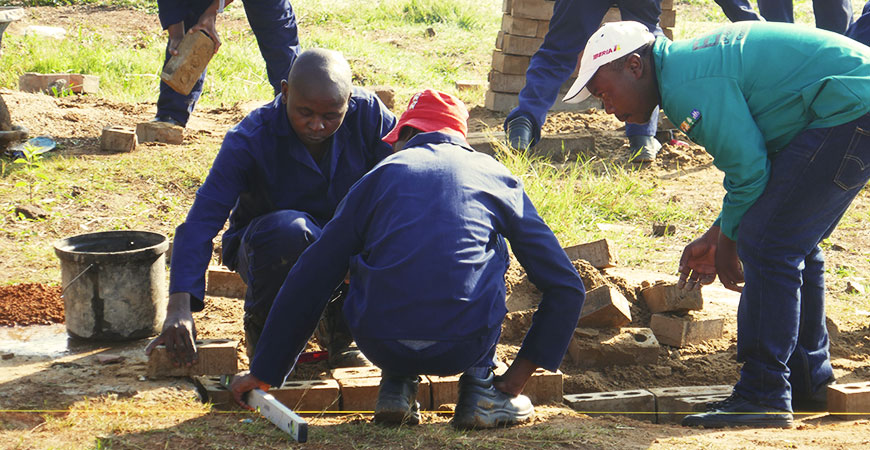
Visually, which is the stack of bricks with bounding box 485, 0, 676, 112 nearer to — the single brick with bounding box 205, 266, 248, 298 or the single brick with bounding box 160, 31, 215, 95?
the single brick with bounding box 160, 31, 215, 95

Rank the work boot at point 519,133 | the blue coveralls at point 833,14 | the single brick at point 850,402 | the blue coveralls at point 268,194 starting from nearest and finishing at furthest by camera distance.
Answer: the blue coveralls at point 268,194, the single brick at point 850,402, the work boot at point 519,133, the blue coveralls at point 833,14

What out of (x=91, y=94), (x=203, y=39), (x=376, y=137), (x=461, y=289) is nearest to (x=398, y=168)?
(x=461, y=289)

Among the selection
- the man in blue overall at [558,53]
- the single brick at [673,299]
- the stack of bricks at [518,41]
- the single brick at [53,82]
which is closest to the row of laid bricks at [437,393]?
the single brick at [673,299]

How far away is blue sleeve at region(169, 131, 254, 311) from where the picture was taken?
3.09m

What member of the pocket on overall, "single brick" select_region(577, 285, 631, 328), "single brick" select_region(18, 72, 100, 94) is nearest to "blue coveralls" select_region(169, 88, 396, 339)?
"single brick" select_region(577, 285, 631, 328)

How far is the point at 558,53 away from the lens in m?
6.48

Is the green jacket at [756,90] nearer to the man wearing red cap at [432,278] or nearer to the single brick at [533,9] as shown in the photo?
the man wearing red cap at [432,278]

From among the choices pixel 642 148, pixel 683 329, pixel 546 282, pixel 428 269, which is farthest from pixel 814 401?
pixel 642 148

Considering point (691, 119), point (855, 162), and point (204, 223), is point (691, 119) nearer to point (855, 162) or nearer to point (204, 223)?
point (855, 162)

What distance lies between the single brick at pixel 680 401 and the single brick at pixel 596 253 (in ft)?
3.13

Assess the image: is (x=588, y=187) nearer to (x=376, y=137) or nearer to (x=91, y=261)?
(x=376, y=137)

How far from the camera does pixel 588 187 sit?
6.09 m

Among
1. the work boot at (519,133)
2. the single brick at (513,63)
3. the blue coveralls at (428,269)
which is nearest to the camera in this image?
the blue coveralls at (428,269)

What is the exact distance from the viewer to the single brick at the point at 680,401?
11.5ft
